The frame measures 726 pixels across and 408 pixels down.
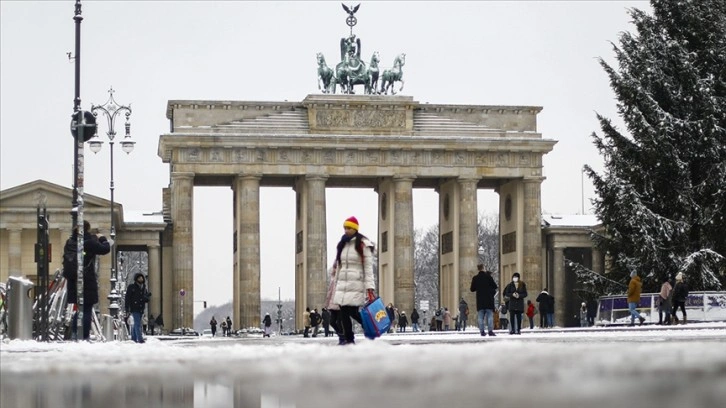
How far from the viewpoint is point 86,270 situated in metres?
27.8

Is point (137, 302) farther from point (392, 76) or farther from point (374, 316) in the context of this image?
point (392, 76)

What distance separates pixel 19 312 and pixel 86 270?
16.1 feet

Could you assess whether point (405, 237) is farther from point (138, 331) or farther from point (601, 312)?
point (138, 331)

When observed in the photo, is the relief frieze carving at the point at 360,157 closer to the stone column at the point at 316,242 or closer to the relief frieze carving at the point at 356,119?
the stone column at the point at 316,242

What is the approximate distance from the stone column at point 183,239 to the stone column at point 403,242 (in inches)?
464

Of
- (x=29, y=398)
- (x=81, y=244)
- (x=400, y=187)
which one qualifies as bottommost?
(x=29, y=398)

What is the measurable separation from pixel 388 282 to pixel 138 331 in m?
59.3

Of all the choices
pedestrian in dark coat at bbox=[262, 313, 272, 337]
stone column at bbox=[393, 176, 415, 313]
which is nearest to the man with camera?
pedestrian in dark coat at bbox=[262, 313, 272, 337]

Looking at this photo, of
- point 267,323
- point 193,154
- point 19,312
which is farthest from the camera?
point 193,154

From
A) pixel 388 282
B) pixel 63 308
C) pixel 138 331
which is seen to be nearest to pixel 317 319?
pixel 388 282

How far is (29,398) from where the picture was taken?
9430 millimetres

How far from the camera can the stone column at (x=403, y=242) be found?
90250 mm

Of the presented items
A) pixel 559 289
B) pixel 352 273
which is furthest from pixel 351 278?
pixel 559 289

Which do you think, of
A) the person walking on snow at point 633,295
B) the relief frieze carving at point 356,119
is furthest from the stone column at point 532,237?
the person walking on snow at point 633,295
